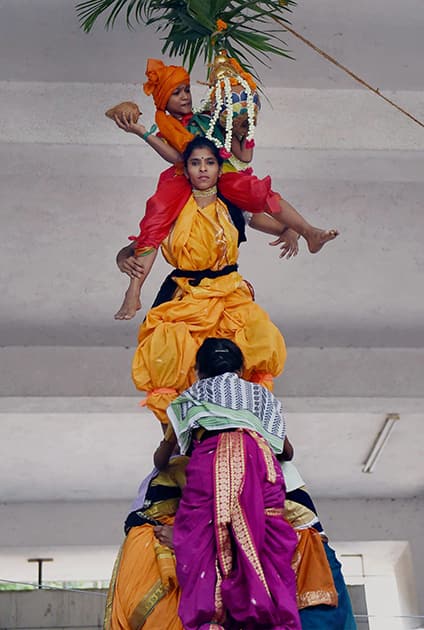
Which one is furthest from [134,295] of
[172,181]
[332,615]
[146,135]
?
[332,615]

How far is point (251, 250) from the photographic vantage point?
6.94 m

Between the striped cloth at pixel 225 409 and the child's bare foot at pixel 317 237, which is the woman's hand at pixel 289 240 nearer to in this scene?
the child's bare foot at pixel 317 237

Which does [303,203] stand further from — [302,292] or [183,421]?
[183,421]

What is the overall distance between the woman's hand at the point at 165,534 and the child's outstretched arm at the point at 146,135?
1.24 m

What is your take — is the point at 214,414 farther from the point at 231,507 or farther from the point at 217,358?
the point at 231,507

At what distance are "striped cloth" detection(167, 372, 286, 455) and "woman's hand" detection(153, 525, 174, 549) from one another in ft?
0.78

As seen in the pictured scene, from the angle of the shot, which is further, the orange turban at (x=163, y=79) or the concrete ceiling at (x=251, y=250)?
the concrete ceiling at (x=251, y=250)

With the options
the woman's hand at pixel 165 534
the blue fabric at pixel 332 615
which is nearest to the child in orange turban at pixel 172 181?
the woman's hand at pixel 165 534

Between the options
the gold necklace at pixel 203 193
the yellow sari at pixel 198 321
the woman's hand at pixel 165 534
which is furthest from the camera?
the gold necklace at pixel 203 193

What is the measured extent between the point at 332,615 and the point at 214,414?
70cm

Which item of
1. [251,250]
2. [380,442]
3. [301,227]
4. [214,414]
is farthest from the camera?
[380,442]

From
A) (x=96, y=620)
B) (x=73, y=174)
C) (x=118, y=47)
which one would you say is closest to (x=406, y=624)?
(x=96, y=620)

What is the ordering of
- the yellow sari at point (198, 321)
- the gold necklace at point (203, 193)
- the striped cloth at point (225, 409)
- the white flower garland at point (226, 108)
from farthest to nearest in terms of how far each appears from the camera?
the gold necklace at point (203, 193)
the white flower garland at point (226, 108)
the yellow sari at point (198, 321)
the striped cloth at point (225, 409)

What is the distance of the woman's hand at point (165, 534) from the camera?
139 inches
